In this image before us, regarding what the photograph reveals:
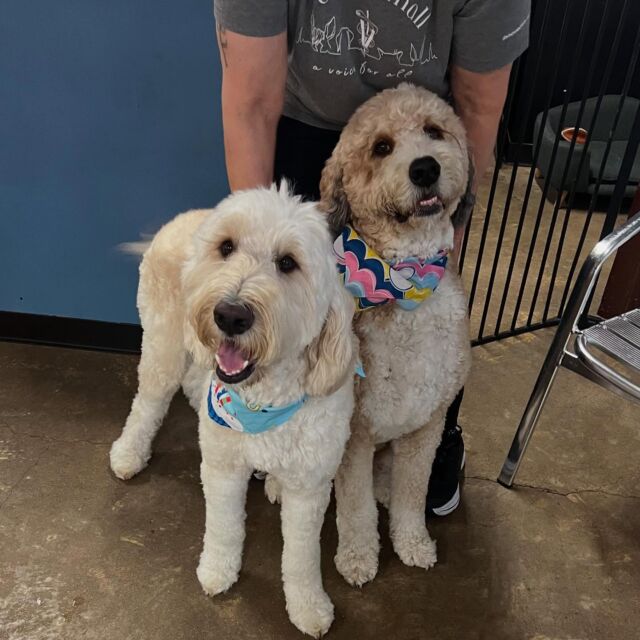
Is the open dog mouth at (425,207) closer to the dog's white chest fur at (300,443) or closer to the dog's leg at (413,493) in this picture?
the dog's white chest fur at (300,443)

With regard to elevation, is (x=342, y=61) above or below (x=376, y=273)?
above

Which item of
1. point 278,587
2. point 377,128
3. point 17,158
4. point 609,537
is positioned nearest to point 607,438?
point 609,537

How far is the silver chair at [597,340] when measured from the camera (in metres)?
1.52

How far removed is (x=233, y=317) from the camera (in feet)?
3.33

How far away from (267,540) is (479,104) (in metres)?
1.22

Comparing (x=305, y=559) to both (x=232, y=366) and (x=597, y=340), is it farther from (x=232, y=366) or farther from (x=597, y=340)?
(x=597, y=340)

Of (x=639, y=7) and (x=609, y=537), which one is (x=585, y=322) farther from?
(x=639, y=7)

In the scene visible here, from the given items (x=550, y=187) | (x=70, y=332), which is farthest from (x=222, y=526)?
(x=550, y=187)

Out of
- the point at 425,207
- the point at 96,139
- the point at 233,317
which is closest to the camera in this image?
the point at 233,317

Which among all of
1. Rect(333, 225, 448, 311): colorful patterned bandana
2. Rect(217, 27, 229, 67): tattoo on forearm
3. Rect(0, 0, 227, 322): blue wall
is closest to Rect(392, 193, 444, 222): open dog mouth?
Result: Rect(333, 225, 448, 311): colorful patterned bandana

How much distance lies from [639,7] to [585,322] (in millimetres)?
2310

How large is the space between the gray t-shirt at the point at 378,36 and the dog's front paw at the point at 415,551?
1.08 meters

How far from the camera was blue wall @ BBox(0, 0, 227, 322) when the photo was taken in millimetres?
1897

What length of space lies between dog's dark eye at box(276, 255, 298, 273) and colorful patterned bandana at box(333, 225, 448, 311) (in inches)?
8.9
